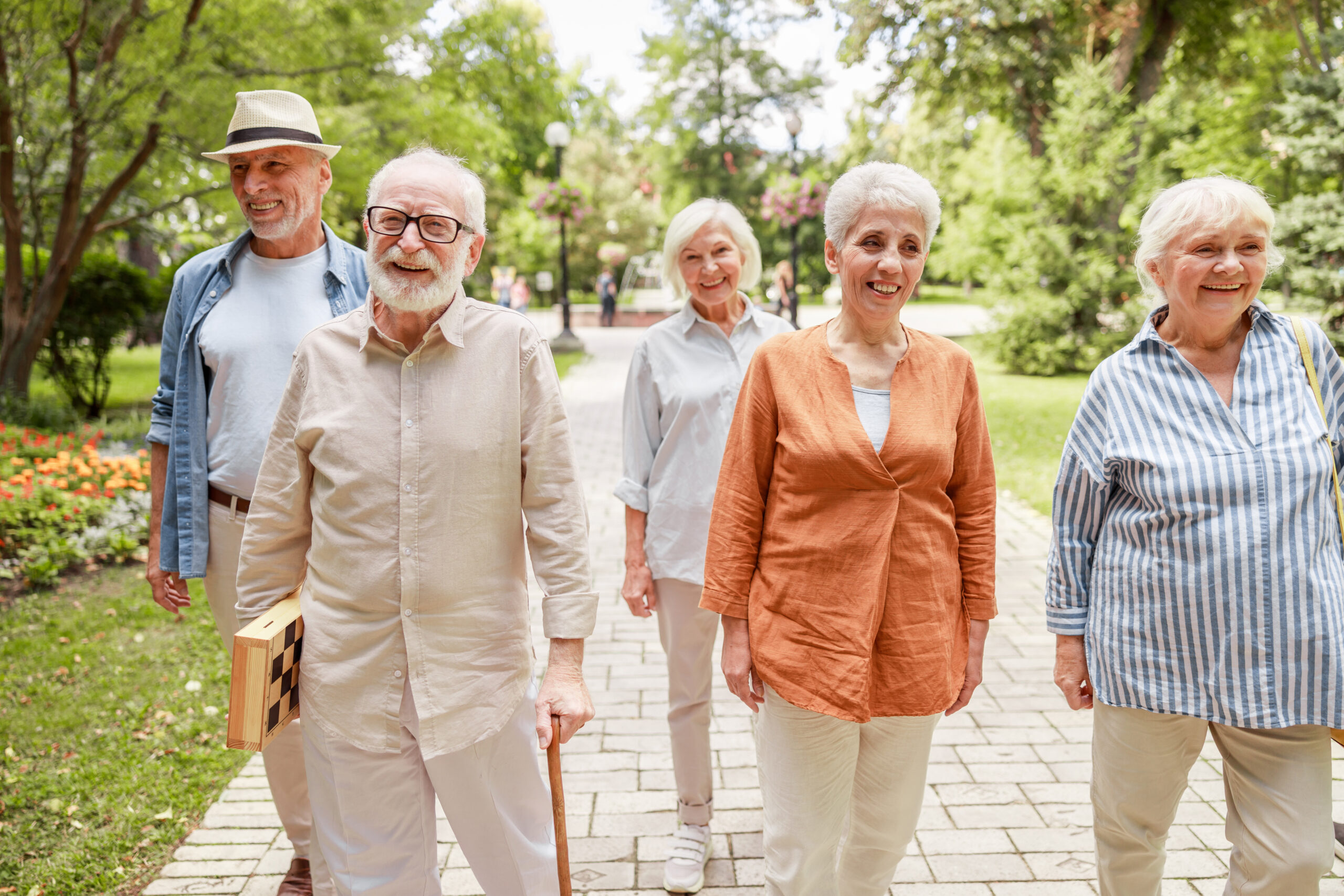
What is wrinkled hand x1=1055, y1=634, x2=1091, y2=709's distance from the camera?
8.14ft

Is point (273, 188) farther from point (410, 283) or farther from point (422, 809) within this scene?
point (422, 809)

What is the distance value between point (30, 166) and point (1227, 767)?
1253cm

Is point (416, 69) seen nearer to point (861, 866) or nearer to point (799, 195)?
point (799, 195)

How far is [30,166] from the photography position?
35.3ft

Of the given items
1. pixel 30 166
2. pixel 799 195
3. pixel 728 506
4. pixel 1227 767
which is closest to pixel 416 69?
pixel 30 166

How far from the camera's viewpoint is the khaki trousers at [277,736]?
288 centimetres

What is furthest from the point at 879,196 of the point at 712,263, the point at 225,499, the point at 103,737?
the point at 103,737

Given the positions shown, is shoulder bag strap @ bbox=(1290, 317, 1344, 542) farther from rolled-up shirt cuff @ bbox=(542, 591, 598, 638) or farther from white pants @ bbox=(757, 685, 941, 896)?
rolled-up shirt cuff @ bbox=(542, 591, 598, 638)

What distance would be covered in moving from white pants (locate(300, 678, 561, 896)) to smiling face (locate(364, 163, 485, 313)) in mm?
932

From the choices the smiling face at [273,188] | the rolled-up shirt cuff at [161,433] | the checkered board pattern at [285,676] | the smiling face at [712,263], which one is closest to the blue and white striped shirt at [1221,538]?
the smiling face at [712,263]

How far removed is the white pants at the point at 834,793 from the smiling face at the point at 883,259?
3.27 ft

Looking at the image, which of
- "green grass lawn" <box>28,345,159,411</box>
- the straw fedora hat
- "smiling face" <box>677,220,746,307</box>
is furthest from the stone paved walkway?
"green grass lawn" <box>28,345,159,411</box>

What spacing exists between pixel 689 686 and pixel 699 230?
4.98 feet

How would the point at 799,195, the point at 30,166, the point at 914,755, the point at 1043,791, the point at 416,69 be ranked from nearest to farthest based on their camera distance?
the point at 914,755, the point at 1043,791, the point at 30,166, the point at 416,69, the point at 799,195
